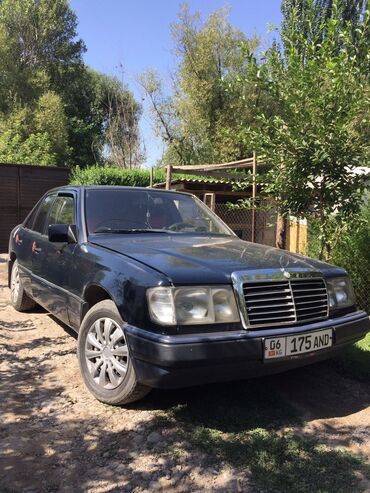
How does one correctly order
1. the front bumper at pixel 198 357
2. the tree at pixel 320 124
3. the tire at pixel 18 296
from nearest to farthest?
the front bumper at pixel 198 357, the tree at pixel 320 124, the tire at pixel 18 296

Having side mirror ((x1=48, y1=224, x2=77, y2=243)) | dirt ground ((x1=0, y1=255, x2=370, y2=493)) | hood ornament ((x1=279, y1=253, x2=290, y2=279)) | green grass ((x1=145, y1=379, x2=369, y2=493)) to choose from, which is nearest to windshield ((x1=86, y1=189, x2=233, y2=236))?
side mirror ((x1=48, y1=224, x2=77, y2=243))

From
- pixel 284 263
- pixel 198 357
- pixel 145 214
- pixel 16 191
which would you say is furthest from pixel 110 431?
pixel 16 191

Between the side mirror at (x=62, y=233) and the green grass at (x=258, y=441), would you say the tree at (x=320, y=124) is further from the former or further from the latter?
the green grass at (x=258, y=441)

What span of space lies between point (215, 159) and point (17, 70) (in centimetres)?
1359

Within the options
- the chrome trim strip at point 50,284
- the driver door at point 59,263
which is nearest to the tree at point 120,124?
the chrome trim strip at point 50,284

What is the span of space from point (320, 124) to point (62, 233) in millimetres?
2885

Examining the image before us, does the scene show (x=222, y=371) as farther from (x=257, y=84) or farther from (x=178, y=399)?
(x=257, y=84)

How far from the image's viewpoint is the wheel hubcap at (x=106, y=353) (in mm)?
3469

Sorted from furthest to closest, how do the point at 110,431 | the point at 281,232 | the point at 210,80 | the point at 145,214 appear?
the point at 210,80, the point at 281,232, the point at 145,214, the point at 110,431

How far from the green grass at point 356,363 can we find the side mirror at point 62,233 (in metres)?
2.72

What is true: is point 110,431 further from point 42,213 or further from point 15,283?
point 15,283

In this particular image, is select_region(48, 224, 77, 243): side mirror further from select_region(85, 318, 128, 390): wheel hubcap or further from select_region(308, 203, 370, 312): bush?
select_region(308, 203, 370, 312): bush

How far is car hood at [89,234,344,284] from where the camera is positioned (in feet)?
10.7

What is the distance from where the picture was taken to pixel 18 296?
6.26m
